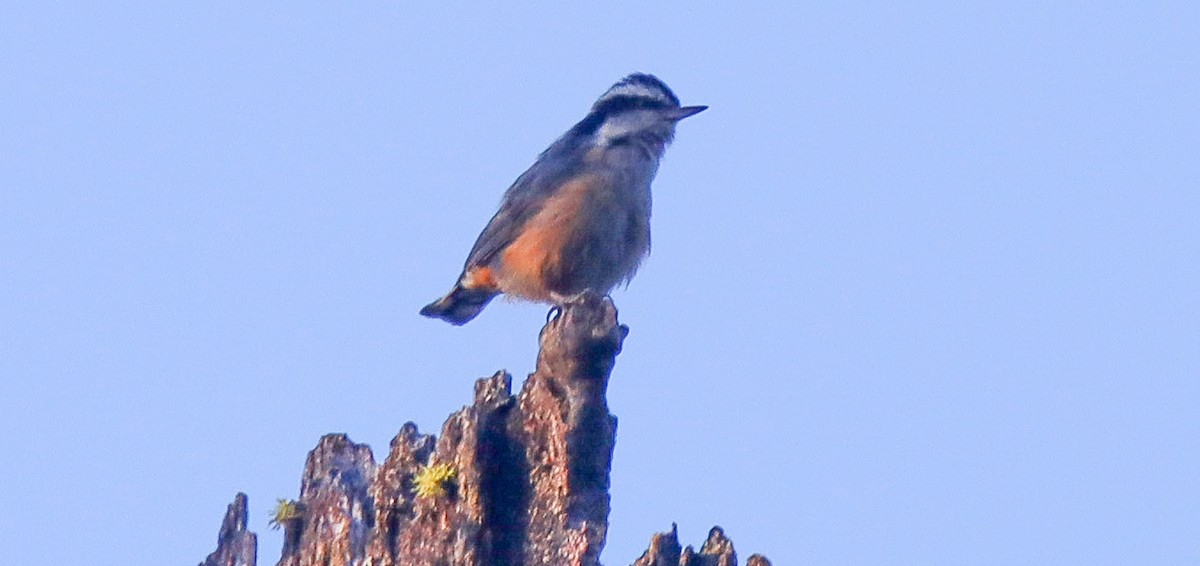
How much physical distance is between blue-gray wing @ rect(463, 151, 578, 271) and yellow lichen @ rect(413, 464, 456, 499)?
6.01 m

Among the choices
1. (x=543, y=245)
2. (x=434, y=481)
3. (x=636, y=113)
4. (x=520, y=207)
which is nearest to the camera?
Result: (x=434, y=481)

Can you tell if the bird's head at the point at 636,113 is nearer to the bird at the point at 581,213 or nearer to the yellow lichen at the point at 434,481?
the bird at the point at 581,213

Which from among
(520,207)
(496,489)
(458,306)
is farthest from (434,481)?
(458,306)

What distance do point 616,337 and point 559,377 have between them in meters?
0.29

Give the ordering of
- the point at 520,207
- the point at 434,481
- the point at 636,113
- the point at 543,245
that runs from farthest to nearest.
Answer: the point at 636,113, the point at 520,207, the point at 543,245, the point at 434,481

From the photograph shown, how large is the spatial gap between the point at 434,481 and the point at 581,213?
583 cm

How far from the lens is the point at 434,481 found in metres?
5.89

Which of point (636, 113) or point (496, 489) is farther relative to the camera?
point (636, 113)

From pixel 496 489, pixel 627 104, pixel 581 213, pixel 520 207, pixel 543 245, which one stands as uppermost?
pixel 627 104

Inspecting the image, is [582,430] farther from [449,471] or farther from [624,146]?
[624,146]

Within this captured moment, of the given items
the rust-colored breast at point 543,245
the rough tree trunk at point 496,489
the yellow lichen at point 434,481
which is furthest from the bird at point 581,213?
the yellow lichen at point 434,481

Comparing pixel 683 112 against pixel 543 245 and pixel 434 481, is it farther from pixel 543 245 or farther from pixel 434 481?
pixel 434 481

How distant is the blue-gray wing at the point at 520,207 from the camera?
472 inches

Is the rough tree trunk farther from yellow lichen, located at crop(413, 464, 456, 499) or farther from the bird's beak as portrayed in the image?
the bird's beak
